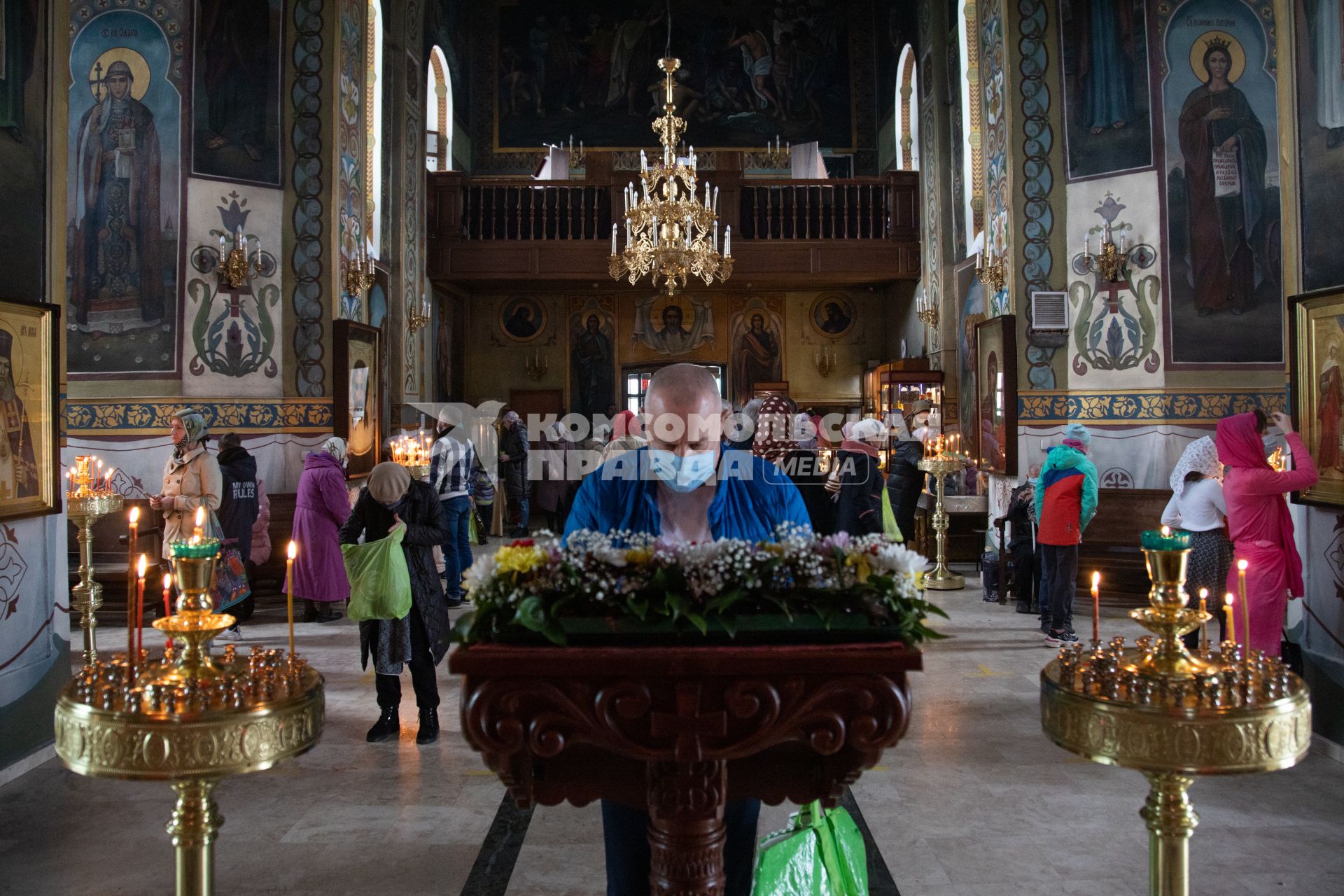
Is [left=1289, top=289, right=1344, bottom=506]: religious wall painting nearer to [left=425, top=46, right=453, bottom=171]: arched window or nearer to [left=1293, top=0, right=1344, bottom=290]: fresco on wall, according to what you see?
[left=1293, top=0, right=1344, bottom=290]: fresco on wall

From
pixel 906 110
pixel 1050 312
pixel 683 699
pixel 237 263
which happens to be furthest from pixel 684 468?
pixel 906 110

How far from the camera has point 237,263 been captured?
9.31 m

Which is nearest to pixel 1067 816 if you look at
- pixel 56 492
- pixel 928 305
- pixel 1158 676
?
pixel 1158 676

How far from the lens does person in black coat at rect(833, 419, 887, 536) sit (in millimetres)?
7961

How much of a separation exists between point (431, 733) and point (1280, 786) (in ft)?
13.1

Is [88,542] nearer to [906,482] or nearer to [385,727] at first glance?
[385,727]

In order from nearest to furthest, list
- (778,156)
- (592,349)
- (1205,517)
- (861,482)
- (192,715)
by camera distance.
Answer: (192,715), (1205,517), (861,482), (592,349), (778,156)

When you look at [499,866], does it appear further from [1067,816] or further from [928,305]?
[928,305]

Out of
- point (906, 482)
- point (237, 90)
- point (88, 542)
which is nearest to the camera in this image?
point (88, 542)

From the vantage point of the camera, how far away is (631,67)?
18.6 metres

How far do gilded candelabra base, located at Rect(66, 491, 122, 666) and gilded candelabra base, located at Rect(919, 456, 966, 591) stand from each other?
21.7ft

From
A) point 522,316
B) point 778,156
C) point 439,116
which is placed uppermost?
point 439,116

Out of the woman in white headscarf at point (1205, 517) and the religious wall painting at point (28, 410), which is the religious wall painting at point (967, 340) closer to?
the woman in white headscarf at point (1205, 517)

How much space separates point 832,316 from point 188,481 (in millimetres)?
13024
